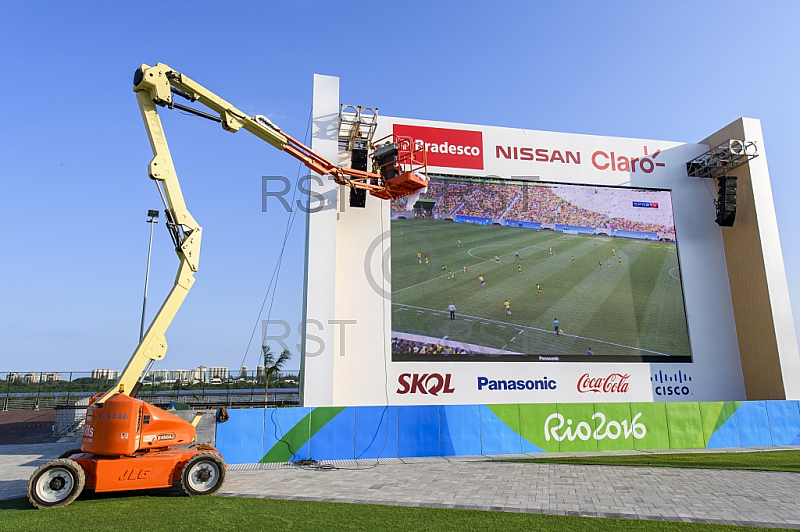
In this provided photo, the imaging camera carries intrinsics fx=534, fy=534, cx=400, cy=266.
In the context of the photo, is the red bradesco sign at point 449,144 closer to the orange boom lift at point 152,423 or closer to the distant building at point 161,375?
the orange boom lift at point 152,423

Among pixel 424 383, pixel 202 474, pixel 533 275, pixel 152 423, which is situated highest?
pixel 533 275

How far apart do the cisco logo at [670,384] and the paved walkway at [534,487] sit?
755 cm

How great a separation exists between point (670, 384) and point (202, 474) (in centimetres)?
1652

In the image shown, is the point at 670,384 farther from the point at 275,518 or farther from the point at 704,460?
the point at 275,518

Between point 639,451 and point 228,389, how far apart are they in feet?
60.0

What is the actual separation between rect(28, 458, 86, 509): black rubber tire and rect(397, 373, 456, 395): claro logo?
32.2ft

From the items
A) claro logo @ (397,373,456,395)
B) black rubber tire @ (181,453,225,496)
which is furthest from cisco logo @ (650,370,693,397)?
black rubber tire @ (181,453,225,496)

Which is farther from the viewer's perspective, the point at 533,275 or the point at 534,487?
the point at 533,275

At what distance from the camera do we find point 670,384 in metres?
19.4

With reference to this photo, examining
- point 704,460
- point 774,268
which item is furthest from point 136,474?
point 774,268

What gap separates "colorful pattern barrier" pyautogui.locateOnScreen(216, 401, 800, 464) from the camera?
13594 mm

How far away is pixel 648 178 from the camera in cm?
2123

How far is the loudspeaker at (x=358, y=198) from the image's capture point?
1786cm

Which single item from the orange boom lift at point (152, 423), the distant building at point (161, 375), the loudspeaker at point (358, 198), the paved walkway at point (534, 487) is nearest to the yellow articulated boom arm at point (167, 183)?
the orange boom lift at point (152, 423)
